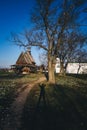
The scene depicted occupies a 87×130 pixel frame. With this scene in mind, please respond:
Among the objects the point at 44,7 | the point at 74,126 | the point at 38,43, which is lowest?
the point at 74,126

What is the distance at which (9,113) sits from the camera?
10641 millimetres

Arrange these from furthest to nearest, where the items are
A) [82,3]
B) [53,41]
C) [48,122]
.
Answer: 1. [53,41]
2. [82,3]
3. [48,122]

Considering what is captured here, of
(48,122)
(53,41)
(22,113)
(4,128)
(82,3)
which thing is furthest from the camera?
(53,41)

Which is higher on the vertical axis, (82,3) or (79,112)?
(82,3)

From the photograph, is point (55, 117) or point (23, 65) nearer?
point (55, 117)

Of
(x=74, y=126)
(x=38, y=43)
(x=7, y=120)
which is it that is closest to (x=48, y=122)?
(x=74, y=126)

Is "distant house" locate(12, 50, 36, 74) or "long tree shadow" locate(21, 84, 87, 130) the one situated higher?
A: "distant house" locate(12, 50, 36, 74)

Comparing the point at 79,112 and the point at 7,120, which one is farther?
the point at 79,112

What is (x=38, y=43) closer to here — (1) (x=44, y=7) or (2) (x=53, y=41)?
(2) (x=53, y=41)

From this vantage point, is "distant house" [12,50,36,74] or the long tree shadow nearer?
the long tree shadow

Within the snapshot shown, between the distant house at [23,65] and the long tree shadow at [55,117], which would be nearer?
the long tree shadow at [55,117]

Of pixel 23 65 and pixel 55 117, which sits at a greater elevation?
pixel 23 65

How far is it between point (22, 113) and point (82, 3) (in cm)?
2211

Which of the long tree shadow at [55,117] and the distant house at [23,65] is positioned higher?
the distant house at [23,65]
